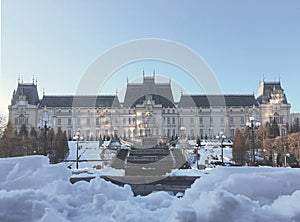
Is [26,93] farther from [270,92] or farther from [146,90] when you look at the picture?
[270,92]

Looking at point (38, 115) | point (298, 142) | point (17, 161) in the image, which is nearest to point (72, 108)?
point (38, 115)

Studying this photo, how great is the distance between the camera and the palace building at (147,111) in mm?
58906

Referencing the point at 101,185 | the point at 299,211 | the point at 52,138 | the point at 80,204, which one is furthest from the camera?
the point at 52,138

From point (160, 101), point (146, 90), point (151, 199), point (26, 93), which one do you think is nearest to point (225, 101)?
point (160, 101)

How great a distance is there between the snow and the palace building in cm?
5365

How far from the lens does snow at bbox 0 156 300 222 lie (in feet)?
9.05

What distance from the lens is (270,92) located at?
2424 inches

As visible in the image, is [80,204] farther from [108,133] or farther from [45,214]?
[108,133]

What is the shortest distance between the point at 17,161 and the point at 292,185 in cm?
342

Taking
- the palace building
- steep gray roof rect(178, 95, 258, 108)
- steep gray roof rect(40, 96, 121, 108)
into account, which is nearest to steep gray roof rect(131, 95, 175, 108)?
the palace building

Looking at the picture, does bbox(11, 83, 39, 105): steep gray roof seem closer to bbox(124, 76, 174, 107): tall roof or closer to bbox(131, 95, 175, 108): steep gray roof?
bbox(124, 76, 174, 107): tall roof

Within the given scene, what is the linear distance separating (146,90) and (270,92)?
24081 mm

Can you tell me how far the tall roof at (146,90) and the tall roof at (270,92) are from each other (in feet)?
59.0

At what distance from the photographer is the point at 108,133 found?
60344mm
